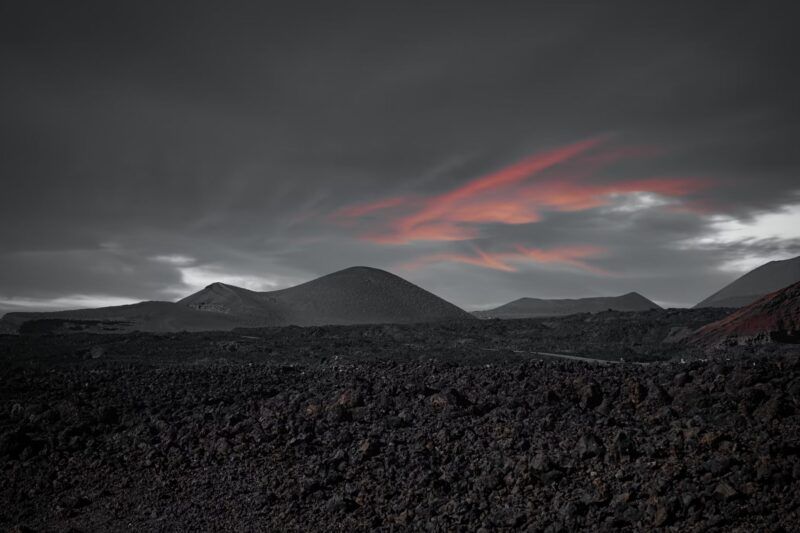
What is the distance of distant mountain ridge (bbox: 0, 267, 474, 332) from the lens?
50406 millimetres

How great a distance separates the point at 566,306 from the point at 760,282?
111 feet

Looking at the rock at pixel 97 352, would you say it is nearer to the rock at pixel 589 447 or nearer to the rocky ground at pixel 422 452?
the rocky ground at pixel 422 452

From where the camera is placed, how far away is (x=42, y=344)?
2888cm

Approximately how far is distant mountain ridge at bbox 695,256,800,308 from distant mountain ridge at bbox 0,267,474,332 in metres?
54.0

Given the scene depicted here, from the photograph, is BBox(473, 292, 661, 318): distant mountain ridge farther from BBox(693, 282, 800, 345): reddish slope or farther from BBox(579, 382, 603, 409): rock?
BBox(579, 382, 603, 409): rock

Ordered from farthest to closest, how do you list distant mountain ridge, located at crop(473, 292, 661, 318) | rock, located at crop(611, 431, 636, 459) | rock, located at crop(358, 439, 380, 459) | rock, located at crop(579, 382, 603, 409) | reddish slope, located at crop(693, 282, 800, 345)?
distant mountain ridge, located at crop(473, 292, 661, 318) < reddish slope, located at crop(693, 282, 800, 345) < rock, located at crop(579, 382, 603, 409) < rock, located at crop(358, 439, 380, 459) < rock, located at crop(611, 431, 636, 459)

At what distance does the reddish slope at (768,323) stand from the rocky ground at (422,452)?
35.7ft

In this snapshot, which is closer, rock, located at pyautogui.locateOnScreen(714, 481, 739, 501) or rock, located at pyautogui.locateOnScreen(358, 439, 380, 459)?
rock, located at pyautogui.locateOnScreen(714, 481, 739, 501)

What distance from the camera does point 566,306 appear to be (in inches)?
4333

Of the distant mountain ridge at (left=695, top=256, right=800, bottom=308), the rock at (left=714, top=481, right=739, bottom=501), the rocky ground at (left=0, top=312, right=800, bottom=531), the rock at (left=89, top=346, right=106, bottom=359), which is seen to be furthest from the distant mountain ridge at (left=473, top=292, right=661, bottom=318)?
the rock at (left=714, top=481, right=739, bottom=501)

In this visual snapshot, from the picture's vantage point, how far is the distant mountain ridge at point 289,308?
1984 inches

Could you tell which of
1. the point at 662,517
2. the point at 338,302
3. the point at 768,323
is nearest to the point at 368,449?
the point at 662,517

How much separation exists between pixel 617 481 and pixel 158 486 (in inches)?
238

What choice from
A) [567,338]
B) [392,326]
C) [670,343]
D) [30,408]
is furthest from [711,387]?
[392,326]
